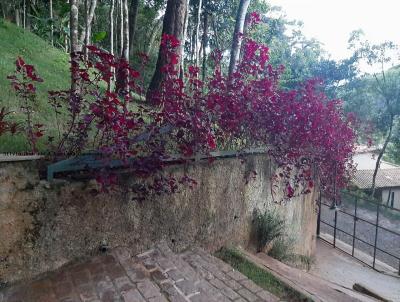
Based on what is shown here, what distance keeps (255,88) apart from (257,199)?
1557 millimetres

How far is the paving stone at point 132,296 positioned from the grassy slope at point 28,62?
1561 millimetres

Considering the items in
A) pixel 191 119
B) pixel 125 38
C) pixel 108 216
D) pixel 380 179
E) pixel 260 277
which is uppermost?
pixel 125 38

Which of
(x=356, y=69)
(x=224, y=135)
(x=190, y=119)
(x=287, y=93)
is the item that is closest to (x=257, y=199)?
(x=224, y=135)

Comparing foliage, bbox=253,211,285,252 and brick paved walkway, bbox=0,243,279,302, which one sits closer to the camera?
brick paved walkway, bbox=0,243,279,302

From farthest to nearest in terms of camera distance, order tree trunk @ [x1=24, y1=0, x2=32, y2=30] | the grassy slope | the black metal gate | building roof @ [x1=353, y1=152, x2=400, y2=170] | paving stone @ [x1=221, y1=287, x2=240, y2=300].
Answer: building roof @ [x1=353, y1=152, x2=400, y2=170]
tree trunk @ [x1=24, y1=0, x2=32, y2=30]
the black metal gate
the grassy slope
paving stone @ [x1=221, y1=287, x2=240, y2=300]

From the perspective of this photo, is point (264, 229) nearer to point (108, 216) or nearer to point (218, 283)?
point (218, 283)

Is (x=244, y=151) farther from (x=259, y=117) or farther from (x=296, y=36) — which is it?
(x=296, y=36)

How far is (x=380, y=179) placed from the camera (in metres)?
20.5

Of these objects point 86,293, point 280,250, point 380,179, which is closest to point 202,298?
point 86,293

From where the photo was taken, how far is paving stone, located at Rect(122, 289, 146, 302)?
2.32 metres

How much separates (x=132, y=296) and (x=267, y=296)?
1.10 metres

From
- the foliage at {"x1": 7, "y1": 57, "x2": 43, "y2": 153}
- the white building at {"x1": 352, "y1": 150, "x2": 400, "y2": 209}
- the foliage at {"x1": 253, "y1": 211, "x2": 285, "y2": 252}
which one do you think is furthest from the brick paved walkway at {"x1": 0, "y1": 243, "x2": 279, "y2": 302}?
the white building at {"x1": 352, "y1": 150, "x2": 400, "y2": 209}

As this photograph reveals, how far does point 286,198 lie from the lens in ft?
16.0

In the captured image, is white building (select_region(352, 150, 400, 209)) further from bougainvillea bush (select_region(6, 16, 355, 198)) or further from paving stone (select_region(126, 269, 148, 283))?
paving stone (select_region(126, 269, 148, 283))
